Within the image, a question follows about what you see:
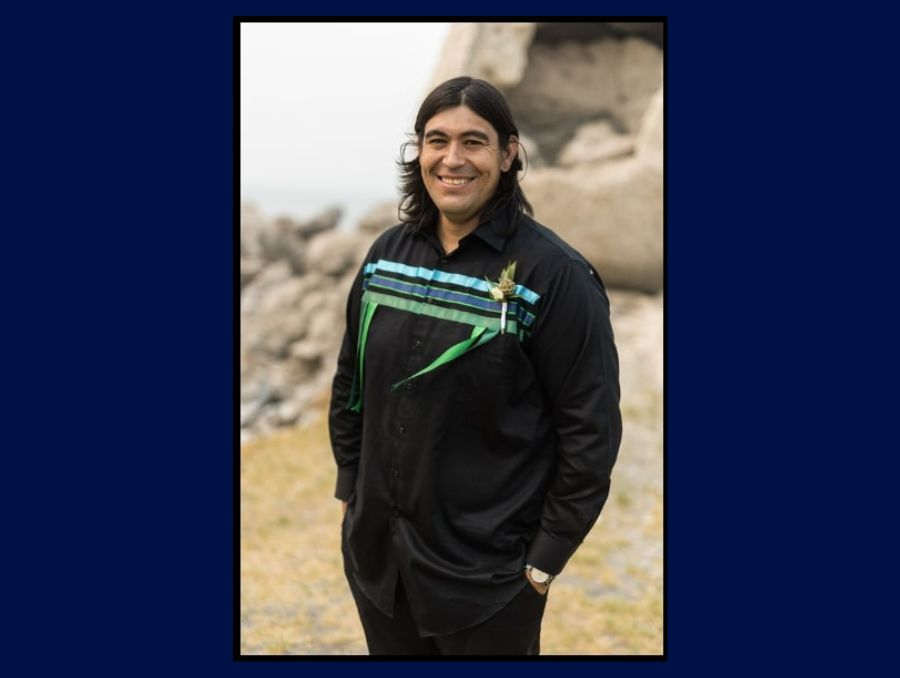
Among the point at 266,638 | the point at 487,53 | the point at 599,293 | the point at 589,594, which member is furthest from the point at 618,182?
the point at 599,293

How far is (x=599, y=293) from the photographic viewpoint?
3.08m

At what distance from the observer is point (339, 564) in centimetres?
616

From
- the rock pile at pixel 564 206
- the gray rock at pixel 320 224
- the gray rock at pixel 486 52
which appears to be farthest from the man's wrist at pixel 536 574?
the gray rock at pixel 320 224

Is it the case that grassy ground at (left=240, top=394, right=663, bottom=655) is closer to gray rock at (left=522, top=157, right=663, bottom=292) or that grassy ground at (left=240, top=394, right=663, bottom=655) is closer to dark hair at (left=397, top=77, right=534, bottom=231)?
gray rock at (left=522, top=157, right=663, bottom=292)

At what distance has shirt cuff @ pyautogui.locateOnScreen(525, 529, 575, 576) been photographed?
10.1 feet

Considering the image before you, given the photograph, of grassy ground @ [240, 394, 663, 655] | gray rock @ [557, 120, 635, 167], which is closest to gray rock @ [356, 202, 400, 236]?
gray rock @ [557, 120, 635, 167]

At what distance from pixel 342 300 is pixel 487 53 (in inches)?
120

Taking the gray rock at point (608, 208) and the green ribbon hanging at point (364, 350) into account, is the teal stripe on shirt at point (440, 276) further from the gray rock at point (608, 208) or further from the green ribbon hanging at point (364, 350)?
the gray rock at point (608, 208)

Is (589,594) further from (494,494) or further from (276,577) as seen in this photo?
(494,494)

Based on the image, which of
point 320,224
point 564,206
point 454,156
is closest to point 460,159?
point 454,156

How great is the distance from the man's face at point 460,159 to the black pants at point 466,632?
1.24 metres

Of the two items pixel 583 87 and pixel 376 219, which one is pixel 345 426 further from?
pixel 376 219

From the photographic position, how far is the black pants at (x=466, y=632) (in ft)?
10.3

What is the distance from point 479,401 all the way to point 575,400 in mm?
295
